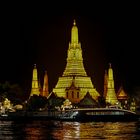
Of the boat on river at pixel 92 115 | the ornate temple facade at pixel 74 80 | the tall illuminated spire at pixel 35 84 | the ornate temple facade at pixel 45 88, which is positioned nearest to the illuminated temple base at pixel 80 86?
the ornate temple facade at pixel 74 80

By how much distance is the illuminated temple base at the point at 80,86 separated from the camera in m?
104

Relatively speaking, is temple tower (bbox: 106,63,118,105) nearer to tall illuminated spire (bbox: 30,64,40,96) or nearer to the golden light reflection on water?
tall illuminated spire (bbox: 30,64,40,96)

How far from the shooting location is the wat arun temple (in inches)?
4092

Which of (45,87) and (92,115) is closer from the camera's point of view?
(92,115)

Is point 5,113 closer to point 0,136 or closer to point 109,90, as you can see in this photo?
point 109,90

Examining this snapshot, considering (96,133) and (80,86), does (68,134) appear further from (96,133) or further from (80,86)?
(80,86)

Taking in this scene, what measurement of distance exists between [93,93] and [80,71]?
345 centimetres

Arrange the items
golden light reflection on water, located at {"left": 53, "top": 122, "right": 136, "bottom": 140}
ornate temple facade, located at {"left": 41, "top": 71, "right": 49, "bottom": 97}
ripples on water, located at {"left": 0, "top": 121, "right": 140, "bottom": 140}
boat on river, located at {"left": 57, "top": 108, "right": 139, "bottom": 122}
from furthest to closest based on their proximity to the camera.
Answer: ornate temple facade, located at {"left": 41, "top": 71, "right": 49, "bottom": 97}
boat on river, located at {"left": 57, "top": 108, "right": 139, "bottom": 122}
golden light reflection on water, located at {"left": 53, "top": 122, "right": 136, "bottom": 140}
ripples on water, located at {"left": 0, "top": 121, "right": 140, "bottom": 140}

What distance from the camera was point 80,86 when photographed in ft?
343

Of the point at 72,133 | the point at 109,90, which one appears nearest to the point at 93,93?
the point at 109,90

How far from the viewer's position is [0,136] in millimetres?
56719

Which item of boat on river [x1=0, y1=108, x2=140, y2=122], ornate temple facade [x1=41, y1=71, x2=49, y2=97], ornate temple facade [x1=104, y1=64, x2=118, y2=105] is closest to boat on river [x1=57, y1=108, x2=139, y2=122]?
boat on river [x1=0, y1=108, x2=140, y2=122]

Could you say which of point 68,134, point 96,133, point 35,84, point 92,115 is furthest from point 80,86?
point 68,134

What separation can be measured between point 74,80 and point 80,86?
44.0 inches
